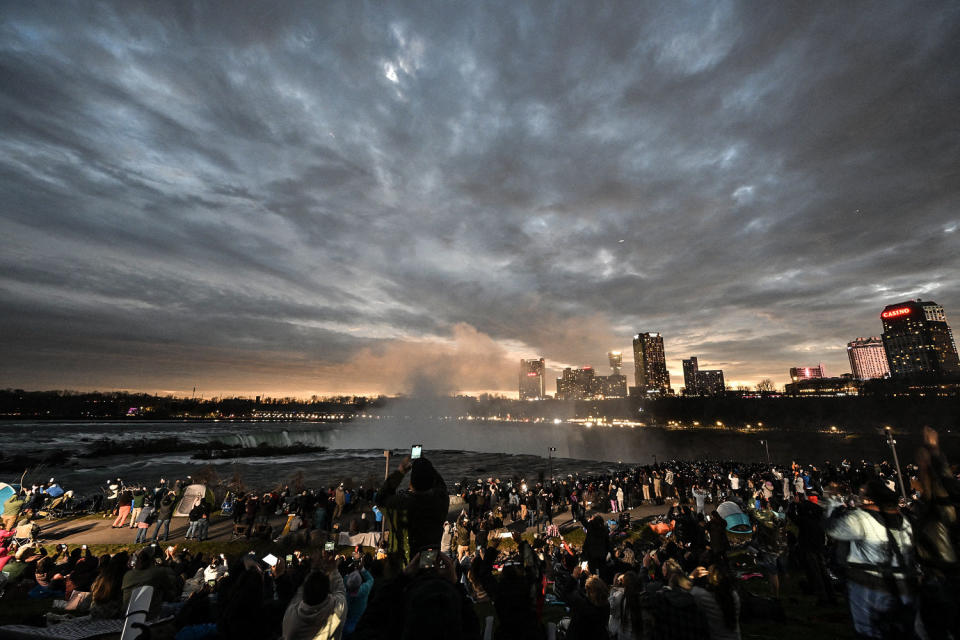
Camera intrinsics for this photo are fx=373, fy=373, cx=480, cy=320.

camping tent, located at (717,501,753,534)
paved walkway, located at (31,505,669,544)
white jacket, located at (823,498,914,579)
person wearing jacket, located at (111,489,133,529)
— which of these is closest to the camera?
white jacket, located at (823,498,914,579)

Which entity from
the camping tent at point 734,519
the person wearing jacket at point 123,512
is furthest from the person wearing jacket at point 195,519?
the camping tent at point 734,519

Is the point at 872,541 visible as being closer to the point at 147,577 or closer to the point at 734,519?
the point at 734,519

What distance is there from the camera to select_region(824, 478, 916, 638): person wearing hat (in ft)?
15.3

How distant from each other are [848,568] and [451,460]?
87.3 meters

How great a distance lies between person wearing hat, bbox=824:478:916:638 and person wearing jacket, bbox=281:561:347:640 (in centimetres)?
633

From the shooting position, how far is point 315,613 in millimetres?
3906

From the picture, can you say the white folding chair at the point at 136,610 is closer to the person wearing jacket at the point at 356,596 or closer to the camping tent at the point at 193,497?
the person wearing jacket at the point at 356,596

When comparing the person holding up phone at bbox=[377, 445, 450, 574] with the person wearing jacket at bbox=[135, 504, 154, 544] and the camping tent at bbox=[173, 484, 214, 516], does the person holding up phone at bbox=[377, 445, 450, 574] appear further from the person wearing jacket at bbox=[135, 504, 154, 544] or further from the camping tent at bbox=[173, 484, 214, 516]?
the person wearing jacket at bbox=[135, 504, 154, 544]

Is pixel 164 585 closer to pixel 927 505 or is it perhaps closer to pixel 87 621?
pixel 87 621

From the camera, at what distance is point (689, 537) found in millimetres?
10117

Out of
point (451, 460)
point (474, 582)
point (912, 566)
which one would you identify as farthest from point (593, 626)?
point (451, 460)

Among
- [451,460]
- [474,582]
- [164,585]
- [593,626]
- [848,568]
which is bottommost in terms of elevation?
[451,460]

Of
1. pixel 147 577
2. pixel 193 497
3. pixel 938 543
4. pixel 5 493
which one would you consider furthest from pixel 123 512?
pixel 938 543

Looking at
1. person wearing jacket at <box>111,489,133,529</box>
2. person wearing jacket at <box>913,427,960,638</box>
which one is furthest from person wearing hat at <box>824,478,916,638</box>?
person wearing jacket at <box>111,489,133,529</box>
